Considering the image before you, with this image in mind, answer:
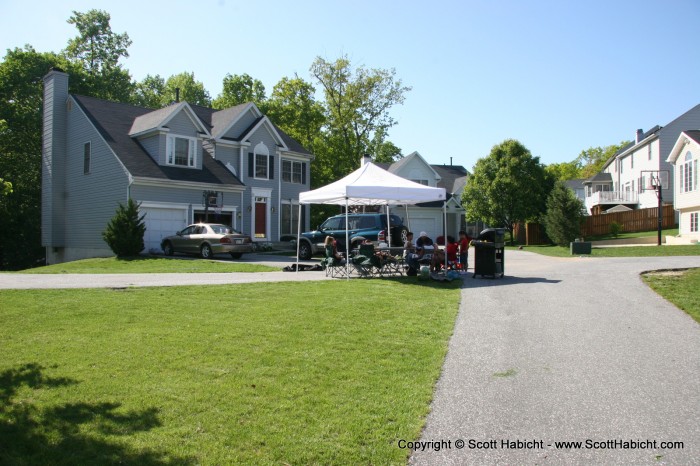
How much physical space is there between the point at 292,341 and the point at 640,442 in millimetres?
3898

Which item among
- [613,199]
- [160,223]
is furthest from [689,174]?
[160,223]

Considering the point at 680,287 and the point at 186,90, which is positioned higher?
the point at 186,90

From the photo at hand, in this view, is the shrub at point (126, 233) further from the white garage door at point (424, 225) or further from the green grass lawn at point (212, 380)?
the white garage door at point (424, 225)

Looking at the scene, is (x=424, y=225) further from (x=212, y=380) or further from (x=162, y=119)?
(x=212, y=380)

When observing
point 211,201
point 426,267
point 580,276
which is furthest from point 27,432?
point 211,201

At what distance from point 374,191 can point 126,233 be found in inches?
483

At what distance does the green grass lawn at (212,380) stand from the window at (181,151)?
59.0 ft

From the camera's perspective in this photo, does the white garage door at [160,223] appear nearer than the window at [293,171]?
Yes

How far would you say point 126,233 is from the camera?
21.5 metres

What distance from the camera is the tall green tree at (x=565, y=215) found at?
2836 cm

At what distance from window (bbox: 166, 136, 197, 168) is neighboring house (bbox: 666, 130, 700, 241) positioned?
25746 mm

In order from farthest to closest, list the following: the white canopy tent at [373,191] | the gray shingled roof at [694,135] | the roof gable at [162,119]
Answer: the gray shingled roof at [694,135]
the roof gable at [162,119]
the white canopy tent at [373,191]

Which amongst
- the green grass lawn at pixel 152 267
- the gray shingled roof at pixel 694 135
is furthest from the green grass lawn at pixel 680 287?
the gray shingled roof at pixel 694 135

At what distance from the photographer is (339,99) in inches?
1897
